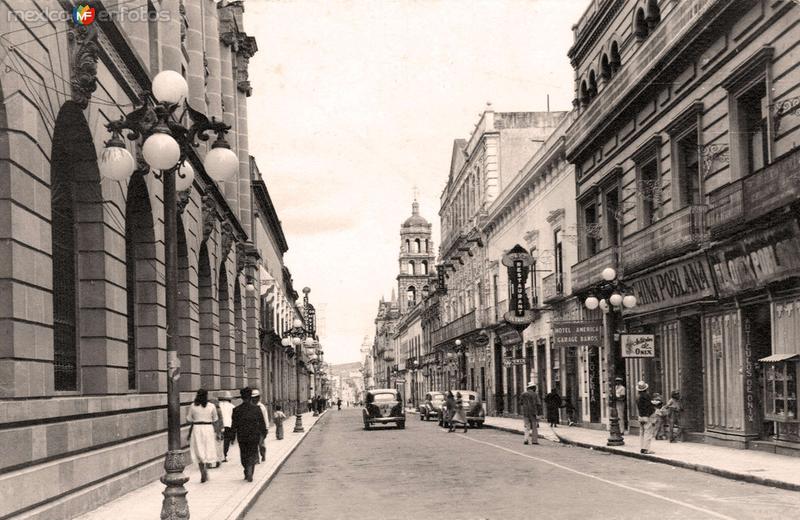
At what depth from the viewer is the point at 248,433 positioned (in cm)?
1645

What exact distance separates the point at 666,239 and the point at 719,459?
7.20 m

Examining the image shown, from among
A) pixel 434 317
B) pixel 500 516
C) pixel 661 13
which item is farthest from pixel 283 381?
pixel 500 516

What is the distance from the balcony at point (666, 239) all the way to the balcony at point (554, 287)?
833cm

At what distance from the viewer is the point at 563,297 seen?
1412 inches

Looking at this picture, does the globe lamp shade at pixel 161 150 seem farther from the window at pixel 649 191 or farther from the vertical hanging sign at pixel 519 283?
the vertical hanging sign at pixel 519 283

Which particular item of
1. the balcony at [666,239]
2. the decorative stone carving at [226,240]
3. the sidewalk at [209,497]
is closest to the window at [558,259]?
the balcony at [666,239]

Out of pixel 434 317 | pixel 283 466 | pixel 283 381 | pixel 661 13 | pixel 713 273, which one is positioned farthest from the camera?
pixel 434 317

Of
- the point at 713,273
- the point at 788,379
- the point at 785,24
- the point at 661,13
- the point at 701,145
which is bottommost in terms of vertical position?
the point at 788,379

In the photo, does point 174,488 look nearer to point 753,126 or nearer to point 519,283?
point 753,126

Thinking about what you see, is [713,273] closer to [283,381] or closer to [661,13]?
[661,13]

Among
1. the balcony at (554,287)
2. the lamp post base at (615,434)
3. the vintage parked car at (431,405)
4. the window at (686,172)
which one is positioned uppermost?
the window at (686,172)

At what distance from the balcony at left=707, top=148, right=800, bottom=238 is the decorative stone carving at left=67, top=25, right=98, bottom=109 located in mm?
11136

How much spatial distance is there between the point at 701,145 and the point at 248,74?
2333cm

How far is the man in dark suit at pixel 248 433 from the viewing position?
16141 millimetres
